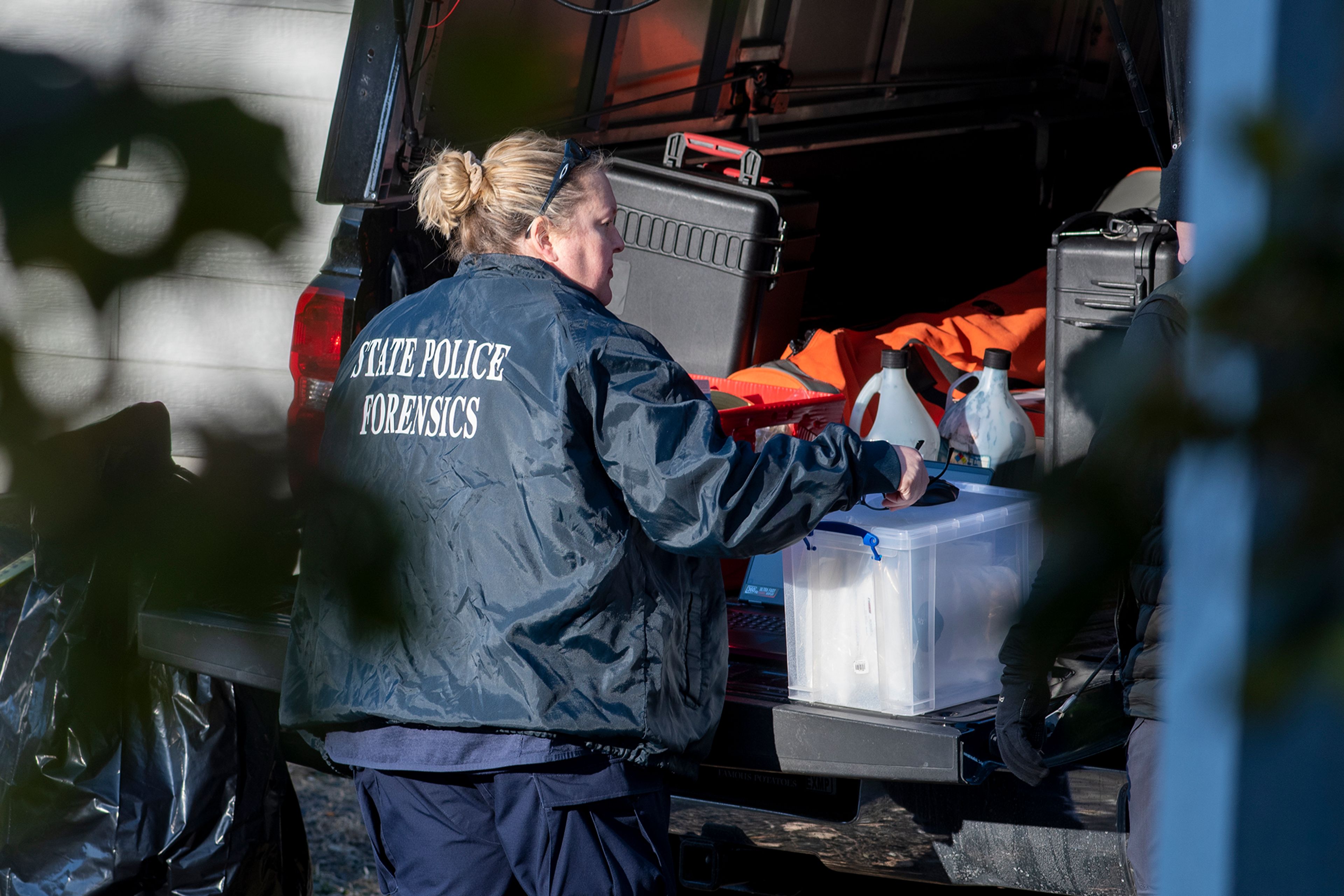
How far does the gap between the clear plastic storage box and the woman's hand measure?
2.3 inches

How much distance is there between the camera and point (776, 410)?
2.72 m

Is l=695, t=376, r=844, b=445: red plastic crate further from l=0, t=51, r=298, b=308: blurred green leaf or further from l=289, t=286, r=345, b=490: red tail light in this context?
l=0, t=51, r=298, b=308: blurred green leaf

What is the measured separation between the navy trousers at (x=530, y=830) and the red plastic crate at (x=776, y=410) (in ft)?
2.39

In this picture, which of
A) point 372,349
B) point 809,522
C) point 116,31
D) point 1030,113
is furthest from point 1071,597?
point 1030,113

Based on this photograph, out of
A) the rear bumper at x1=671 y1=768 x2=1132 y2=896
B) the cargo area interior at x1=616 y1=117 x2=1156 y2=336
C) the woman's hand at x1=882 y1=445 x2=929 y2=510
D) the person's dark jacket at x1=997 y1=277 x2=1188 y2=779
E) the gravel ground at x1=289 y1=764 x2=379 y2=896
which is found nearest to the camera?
the person's dark jacket at x1=997 y1=277 x2=1188 y2=779

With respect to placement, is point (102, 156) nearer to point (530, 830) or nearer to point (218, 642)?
point (218, 642)

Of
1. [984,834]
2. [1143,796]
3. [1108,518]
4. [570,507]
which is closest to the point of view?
[1108,518]

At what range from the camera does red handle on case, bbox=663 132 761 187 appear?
3.66m

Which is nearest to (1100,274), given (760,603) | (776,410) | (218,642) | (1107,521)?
(776,410)

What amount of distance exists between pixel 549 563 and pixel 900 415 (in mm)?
963

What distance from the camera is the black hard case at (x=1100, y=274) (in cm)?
266

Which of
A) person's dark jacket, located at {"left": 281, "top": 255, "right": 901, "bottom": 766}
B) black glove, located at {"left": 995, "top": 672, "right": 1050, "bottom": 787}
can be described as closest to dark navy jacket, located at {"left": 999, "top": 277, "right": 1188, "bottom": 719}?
person's dark jacket, located at {"left": 281, "top": 255, "right": 901, "bottom": 766}

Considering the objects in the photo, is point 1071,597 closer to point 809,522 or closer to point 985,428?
point 809,522

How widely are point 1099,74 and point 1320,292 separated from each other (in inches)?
246
